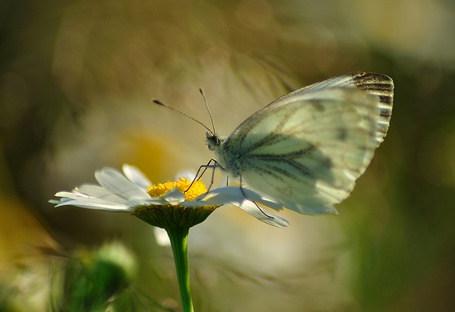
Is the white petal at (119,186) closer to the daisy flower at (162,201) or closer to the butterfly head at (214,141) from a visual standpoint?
the daisy flower at (162,201)

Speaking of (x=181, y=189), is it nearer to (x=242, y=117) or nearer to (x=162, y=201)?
(x=162, y=201)

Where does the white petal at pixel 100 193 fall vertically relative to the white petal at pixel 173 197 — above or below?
below

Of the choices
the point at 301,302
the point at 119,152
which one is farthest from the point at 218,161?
the point at 119,152

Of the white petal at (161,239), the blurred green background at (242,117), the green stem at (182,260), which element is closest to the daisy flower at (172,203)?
the green stem at (182,260)

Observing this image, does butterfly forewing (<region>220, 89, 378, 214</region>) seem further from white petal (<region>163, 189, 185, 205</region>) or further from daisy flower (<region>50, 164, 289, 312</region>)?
white petal (<region>163, 189, 185, 205</region>)

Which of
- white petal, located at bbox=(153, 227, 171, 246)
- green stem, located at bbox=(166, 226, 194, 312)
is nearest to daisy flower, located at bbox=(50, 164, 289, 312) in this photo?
green stem, located at bbox=(166, 226, 194, 312)

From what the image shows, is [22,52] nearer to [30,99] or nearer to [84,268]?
[30,99]

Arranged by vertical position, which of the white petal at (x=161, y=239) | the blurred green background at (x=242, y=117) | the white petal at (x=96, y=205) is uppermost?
the white petal at (x=96, y=205)

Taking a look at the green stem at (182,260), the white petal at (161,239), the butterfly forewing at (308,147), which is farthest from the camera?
the white petal at (161,239)

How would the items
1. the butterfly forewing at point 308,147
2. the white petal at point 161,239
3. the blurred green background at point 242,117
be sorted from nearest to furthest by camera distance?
the butterfly forewing at point 308,147, the white petal at point 161,239, the blurred green background at point 242,117
